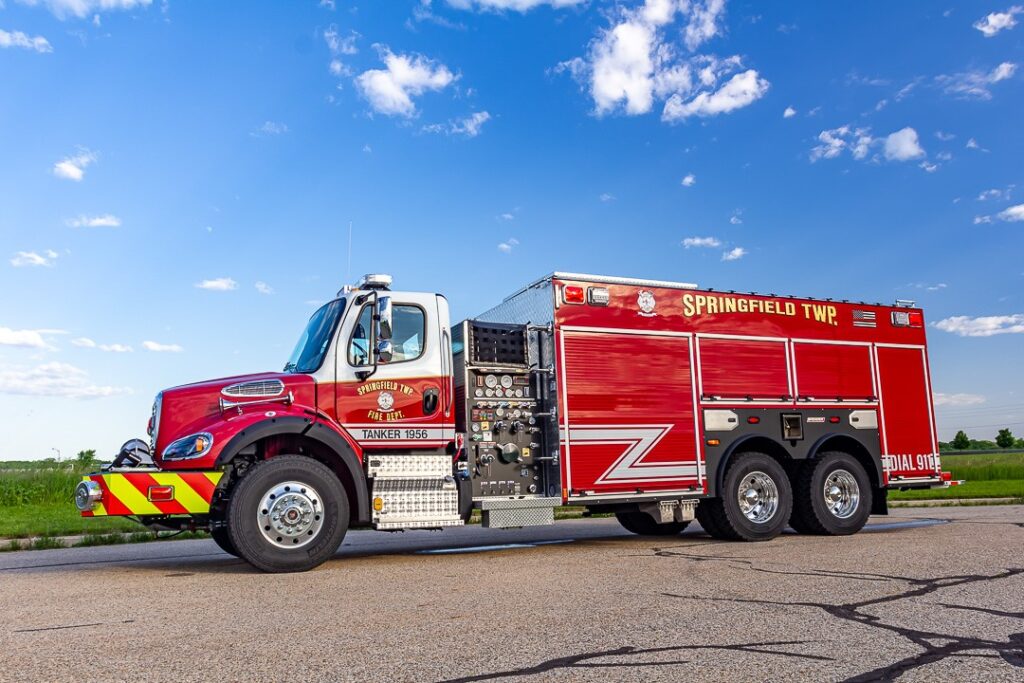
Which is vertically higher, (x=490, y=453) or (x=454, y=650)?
(x=490, y=453)

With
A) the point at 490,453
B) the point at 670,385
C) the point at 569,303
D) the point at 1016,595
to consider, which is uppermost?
the point at 569,303

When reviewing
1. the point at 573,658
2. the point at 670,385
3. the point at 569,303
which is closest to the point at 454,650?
the point at 573,658

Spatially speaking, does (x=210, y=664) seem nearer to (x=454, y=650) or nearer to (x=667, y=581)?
(x=454, y=650)

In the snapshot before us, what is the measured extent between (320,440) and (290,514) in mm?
765

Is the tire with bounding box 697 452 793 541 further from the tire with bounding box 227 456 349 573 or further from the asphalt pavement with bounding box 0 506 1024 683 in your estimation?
the tire with bounding box 227 456 349 573

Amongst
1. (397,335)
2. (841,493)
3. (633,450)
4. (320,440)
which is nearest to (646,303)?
(633,450)

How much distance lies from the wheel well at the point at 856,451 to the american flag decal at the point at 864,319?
1.63 m

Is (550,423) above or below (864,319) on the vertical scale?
below

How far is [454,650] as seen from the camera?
454cm

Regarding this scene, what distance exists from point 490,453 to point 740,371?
3.65m

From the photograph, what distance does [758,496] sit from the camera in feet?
35.6

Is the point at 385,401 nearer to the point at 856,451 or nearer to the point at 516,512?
the point at 516,512

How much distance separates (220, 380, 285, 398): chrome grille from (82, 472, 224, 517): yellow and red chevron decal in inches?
35.3

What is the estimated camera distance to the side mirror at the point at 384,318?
8.39 meters
